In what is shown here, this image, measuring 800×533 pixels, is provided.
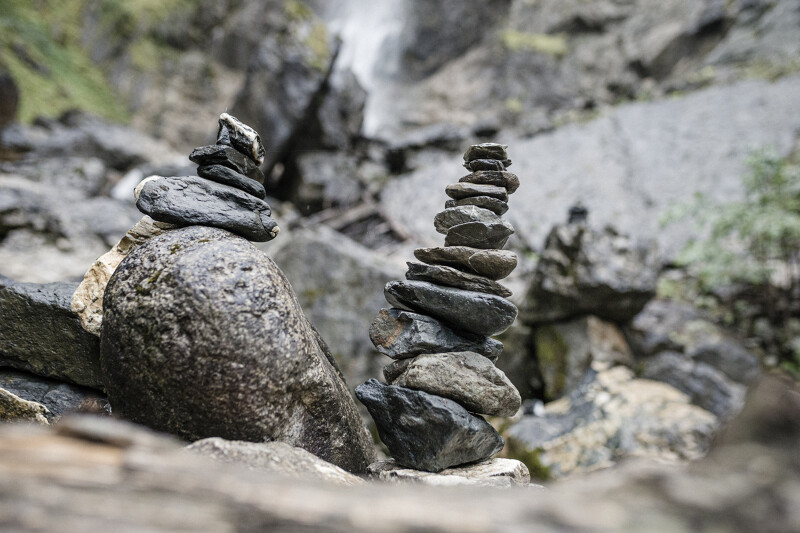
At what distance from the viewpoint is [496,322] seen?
3.42m

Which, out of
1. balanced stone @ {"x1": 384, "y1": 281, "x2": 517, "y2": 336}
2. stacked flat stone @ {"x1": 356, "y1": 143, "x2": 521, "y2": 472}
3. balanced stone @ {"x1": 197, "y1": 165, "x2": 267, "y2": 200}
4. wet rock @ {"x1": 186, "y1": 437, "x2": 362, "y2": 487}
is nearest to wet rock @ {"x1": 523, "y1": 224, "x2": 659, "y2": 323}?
stacked flat stone @ {"x1": 356, "y1": 143, "x2": 521, "y2": 472}

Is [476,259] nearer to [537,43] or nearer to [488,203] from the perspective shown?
[488,203]

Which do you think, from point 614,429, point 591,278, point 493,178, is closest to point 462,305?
point 493,178

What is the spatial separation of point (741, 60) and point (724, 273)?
45.3ft

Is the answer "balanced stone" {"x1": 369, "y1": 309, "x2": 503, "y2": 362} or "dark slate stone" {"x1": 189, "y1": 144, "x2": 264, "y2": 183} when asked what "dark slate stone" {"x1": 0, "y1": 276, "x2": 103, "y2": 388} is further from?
"balanced stone" {"x1": 369, "y1": 309, "x2": 503, "y2": 362}

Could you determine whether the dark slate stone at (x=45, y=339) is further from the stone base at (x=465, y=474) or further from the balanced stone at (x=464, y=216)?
the balanced stone at (x=464, y=216)

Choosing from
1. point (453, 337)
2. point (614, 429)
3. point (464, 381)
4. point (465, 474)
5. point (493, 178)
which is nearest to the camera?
point (465, 474)

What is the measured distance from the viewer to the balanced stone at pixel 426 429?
10.1ft

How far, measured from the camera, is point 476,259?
11.4 ft

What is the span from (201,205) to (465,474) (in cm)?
265

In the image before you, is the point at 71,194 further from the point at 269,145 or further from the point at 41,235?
the point at 269,145

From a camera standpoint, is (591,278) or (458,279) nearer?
(458,279)

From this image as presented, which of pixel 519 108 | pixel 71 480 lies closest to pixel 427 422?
pixel 71 480

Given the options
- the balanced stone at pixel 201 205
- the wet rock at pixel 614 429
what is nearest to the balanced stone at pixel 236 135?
the balanced stone at pixel 201 205
